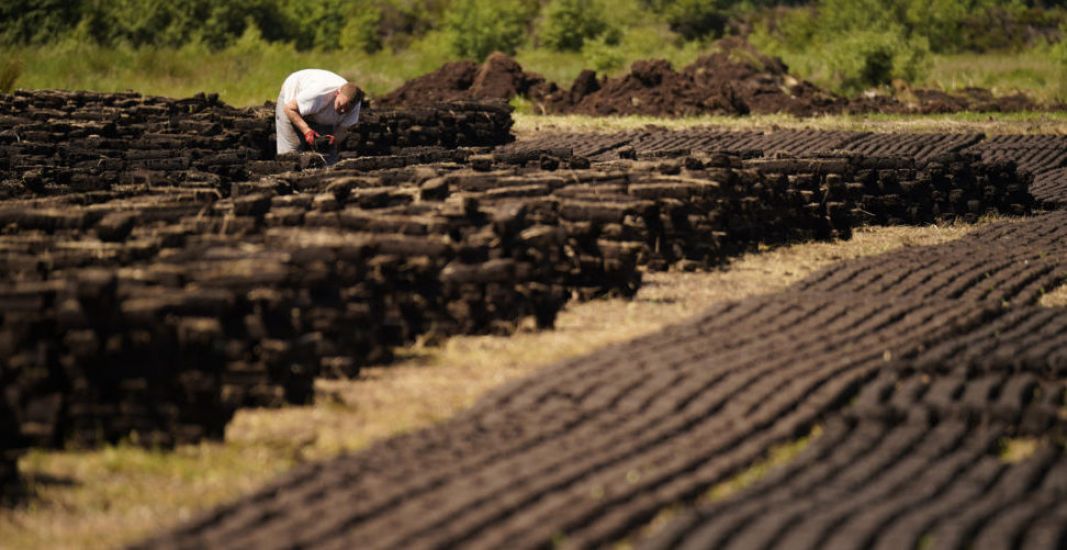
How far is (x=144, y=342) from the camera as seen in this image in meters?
7.32

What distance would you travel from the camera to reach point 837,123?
2548 centimetres

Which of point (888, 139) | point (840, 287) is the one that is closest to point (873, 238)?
point (840, 287)

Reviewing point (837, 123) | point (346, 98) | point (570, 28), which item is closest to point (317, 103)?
point (346, 98)

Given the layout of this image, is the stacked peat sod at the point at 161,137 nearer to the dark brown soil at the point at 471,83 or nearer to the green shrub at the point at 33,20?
the dark brown soil at the point at 471,83

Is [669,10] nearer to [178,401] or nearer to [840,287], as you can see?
[840,287]

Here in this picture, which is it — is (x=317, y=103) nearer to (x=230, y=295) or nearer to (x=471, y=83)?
(x=230, y=295)

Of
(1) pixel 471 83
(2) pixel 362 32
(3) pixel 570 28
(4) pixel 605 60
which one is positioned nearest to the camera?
(1) pixel 471 83

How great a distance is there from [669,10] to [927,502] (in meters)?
52.1

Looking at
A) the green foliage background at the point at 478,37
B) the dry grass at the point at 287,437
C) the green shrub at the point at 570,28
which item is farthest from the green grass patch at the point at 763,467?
the green shrub at the point at 570,28

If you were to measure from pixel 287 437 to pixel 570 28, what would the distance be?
125 feet

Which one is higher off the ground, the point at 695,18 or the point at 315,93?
the point at 315,93

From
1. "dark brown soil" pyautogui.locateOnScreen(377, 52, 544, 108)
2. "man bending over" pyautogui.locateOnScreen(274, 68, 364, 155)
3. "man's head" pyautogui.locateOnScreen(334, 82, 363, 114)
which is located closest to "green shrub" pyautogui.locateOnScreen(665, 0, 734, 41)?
"dark brown soil" pyautogui.locateOnScreen(377, 52, 544, 108)

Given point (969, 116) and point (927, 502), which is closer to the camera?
point (927, 502)

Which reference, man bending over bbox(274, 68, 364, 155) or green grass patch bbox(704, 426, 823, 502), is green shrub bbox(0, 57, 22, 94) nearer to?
man bending over bbox(274, 68, 364, 155)
